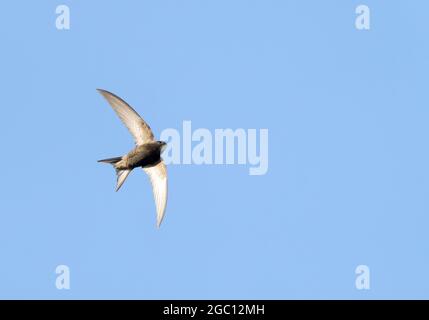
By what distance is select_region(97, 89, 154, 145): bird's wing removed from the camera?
47.8 ft

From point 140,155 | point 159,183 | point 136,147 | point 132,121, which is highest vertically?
point 132,121

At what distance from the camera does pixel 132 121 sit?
577 inches

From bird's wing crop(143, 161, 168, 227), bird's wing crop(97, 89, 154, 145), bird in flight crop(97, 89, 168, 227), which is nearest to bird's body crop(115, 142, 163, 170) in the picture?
bird in flight crop(97, 89, 168, 227)

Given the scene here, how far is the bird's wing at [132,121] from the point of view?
47.8 ft

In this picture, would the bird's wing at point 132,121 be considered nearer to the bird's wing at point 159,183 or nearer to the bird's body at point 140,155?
the bird's body at point 140,155

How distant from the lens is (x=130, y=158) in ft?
47.6

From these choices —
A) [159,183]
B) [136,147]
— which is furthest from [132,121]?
[159,183]

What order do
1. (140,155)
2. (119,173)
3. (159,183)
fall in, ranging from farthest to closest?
(159,183) < (119,173) < (140,155)

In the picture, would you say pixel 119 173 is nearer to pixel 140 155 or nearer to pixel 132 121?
pixel 140 155

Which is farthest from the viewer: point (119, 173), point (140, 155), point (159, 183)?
point (159, 183)
